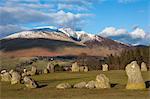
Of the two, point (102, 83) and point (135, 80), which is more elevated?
point (135, 80)

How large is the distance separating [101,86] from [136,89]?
186 inches

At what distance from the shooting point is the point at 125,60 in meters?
88.4

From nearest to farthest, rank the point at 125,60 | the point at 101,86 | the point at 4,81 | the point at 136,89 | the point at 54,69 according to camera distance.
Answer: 1. the point at 136,89
2. the point at 101,86
3. the point at 4,81
4. the point at 54,69
5. the point at 125,60

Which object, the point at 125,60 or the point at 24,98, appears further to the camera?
the point at 125,60

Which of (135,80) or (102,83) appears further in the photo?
(102,83)

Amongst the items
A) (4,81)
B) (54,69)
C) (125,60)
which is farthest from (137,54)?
(4,81)

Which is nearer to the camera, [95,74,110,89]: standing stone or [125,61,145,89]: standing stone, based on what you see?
[125,61,145,89]: standing stone

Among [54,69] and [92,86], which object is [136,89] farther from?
[54,69]

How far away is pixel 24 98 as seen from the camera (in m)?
31.2

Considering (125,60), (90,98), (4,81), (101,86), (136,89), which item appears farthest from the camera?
(125,60)

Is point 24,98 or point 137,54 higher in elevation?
point 137,54

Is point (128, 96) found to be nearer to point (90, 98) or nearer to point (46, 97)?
point (90, 98)

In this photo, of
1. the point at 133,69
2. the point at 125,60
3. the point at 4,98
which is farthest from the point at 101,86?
the point at 125,60

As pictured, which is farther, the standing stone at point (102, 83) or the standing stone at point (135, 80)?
the standing stone at point (102, 83)
